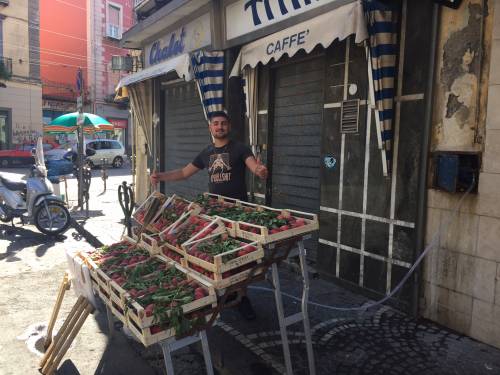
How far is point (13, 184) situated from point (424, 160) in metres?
7.89

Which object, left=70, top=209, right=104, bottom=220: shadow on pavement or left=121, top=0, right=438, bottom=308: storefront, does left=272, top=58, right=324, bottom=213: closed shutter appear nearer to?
left=121, top=0, right=438, bottom=308: storefront

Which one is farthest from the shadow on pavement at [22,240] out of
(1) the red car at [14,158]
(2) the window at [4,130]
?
(2) the window at [4,130]

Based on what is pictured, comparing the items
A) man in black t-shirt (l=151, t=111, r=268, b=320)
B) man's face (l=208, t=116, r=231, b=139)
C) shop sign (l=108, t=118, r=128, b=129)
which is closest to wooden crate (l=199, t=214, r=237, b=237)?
man in black t-shirt (l=151, t=111, r=268, b=320)

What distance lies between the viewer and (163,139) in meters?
10.1

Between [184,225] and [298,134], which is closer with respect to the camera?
[184,225]

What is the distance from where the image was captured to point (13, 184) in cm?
838

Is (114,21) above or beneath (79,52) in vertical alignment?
above

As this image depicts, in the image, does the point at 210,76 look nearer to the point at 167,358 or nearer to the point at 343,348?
the point at 343,348

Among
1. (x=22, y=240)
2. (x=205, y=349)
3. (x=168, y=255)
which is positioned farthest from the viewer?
(x=22, y=240)

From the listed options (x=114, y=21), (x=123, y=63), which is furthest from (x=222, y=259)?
(x=114, y=21)

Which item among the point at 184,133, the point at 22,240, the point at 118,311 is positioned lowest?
the point at 22,240

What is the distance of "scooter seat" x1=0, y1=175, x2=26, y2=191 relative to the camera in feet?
27.4

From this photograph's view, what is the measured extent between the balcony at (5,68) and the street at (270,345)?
2283 cm

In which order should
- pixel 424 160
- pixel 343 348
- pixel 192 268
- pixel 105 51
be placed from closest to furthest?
pixel 192 268, pixel 343 348, pixel 424 160, pixel 105 51
